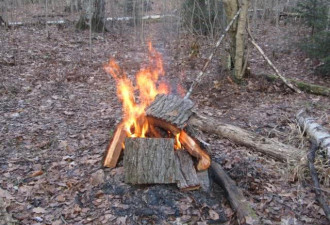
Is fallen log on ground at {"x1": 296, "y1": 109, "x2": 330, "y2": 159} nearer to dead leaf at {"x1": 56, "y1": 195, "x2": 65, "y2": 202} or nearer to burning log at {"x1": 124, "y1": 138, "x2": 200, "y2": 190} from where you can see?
burning log at {"x1": 124, "y1": 138, "x2": 200, "y2": 190}

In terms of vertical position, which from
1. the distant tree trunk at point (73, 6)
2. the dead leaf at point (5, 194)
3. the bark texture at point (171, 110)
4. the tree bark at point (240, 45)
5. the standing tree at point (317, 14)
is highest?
the distant tree trunk at point (73, 6)

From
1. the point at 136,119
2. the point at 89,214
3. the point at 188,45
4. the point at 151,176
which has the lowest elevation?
the point at 89,214

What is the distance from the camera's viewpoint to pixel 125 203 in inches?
144

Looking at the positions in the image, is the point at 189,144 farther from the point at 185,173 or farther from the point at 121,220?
the point at 121,220

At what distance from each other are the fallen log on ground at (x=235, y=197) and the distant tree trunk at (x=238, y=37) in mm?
4482

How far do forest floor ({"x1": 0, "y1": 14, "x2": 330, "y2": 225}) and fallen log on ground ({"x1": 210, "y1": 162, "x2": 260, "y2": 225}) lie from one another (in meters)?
0.11

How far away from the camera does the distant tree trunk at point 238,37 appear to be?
7738 mm

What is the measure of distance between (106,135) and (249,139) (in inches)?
92.4

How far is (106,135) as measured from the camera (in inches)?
215

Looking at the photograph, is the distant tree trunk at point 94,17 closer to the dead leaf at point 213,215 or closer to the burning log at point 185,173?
the burning log at point 185,173

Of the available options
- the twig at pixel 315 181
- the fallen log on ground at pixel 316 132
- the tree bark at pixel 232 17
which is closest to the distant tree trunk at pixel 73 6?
the tree bark at pixel 232 17

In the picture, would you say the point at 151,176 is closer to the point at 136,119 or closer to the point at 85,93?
the point at 136,119

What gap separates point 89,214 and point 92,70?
21.3ft

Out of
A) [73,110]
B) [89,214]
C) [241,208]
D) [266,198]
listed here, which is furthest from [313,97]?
[89,214]
